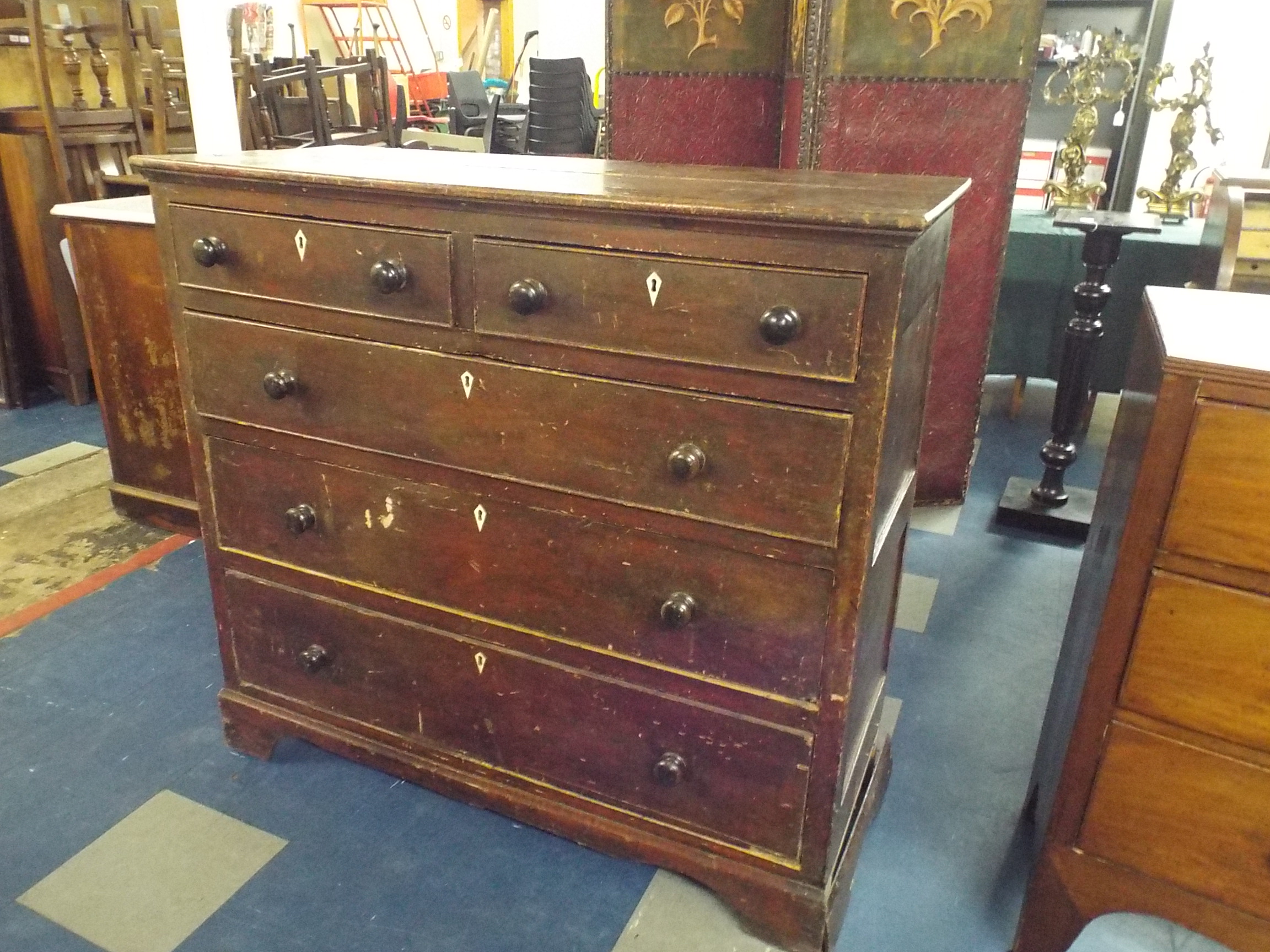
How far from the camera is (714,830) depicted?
4.54 ft

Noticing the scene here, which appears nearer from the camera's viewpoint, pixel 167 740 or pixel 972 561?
pixel 167 740

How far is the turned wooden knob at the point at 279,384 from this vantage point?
4.58 ft

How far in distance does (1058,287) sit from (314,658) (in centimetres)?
277

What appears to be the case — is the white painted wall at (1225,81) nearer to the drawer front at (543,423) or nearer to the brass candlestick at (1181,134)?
the brass candlestick at (1181,134)

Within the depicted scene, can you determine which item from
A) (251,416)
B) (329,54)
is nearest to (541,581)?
(251,416)

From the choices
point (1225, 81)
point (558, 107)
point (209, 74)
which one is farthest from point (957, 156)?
point (558, 107)

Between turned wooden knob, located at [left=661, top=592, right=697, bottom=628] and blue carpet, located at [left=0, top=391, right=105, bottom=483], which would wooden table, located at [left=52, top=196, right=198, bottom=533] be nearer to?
blue carpet, located at [left=0, top=391, right=105, bottom=483]

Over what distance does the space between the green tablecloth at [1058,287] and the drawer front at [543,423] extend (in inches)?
84.9

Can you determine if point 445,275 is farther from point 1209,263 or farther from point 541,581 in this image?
point 1209,263

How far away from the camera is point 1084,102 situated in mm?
3170

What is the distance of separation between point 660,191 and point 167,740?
1415mm

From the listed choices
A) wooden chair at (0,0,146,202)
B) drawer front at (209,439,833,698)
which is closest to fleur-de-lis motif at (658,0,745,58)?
drawer front at (209,439,833,698)

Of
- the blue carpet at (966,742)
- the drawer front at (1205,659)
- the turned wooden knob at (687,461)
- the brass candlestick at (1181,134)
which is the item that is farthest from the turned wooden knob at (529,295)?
the brass candlestick at (1181,134)

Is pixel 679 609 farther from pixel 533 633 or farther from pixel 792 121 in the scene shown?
pixel 792 121
